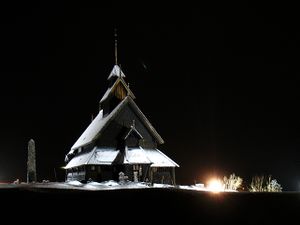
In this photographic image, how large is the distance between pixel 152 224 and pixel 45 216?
87.7 inches

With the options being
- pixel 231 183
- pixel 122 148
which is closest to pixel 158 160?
pixel 122 148

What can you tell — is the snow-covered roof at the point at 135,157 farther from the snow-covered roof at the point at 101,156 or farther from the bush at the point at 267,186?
the bush at the point at 267,186

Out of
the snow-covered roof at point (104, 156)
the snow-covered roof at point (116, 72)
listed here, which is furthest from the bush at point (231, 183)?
the snow-covered roof at point (116, 72)

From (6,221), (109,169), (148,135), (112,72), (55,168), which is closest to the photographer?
(6,221)

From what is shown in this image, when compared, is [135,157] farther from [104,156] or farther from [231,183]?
[231,183]

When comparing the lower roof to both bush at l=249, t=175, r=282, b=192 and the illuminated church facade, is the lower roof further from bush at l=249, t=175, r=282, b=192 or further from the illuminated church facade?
bush at l=249, t=175, r=282, b=192

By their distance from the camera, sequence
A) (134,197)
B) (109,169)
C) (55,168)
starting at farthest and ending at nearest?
1. (55,168)
2. (109,169)
3. (134,197)

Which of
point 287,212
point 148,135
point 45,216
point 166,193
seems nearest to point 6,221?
point 45,216

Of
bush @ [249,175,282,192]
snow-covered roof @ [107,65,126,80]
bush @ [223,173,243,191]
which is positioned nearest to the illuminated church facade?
snow-covered roof @ [107,65,126,80]

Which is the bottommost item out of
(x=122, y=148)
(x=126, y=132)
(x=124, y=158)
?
(x=124, y=158)

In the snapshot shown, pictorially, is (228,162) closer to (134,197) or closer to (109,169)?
(109,169)

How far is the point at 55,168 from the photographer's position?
62375 mm

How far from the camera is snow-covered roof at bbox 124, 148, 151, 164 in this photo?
27867 mm

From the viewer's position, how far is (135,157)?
1121 inches
